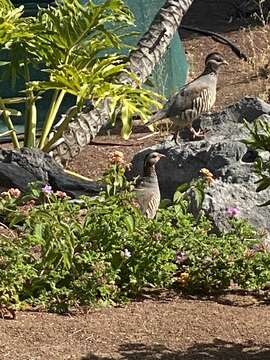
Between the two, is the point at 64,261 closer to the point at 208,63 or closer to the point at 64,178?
the point at 64,178

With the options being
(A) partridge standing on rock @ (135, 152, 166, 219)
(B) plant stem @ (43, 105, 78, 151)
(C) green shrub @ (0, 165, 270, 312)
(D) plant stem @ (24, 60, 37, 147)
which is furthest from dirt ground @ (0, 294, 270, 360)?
(B) plant stem @ (43, 105, 78, 151)

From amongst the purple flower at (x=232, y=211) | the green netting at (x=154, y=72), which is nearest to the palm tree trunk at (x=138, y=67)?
the green netting at (x=154, y=72)

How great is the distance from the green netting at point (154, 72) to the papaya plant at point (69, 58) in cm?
292

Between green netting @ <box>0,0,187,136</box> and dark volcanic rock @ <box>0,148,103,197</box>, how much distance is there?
3.89 meters

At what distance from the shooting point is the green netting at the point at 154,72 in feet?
43.6

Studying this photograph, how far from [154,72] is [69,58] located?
15.0 feet

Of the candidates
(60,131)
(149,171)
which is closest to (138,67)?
(60,131)

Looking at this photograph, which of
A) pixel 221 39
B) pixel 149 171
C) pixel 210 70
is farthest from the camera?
pixel 221 39

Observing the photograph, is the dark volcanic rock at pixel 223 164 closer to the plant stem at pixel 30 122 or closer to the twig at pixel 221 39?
the plant stem at pixel 30 122

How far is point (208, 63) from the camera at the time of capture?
11477 mm

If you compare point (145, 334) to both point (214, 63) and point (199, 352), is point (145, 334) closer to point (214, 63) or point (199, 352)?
point (199, 352)

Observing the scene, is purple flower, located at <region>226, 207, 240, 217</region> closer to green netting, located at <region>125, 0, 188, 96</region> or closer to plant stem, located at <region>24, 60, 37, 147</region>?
plant stem, located at <region>24, 60, 37, 147</region>

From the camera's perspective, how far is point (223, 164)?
8.75 m

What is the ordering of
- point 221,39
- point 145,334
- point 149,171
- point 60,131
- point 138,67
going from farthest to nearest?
1. point 221,39
2. point 138,67
3. point 60,131
4. point 149,171
5. point 145,334
